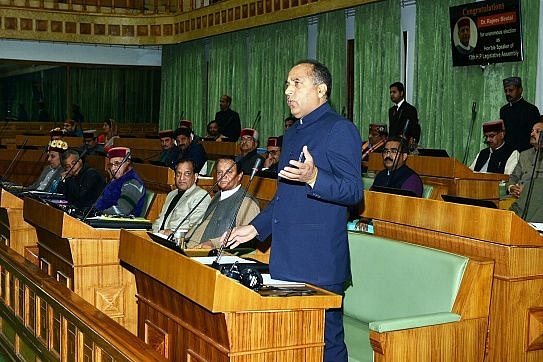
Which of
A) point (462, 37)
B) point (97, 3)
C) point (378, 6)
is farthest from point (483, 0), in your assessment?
point (97, 3)

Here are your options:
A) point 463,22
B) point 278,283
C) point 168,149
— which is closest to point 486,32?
point 463,22

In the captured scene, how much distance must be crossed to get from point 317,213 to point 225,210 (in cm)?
171

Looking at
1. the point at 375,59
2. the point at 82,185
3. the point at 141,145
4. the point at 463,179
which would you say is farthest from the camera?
the point at 141,145

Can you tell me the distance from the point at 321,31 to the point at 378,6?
4.45 feet

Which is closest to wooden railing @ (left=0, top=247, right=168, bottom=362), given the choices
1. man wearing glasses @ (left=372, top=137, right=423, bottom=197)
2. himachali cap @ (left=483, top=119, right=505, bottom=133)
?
man wearing glasses @ (left=372, top=137, right=423, bottom=197)

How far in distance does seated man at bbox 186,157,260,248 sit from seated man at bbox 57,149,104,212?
2226 mm

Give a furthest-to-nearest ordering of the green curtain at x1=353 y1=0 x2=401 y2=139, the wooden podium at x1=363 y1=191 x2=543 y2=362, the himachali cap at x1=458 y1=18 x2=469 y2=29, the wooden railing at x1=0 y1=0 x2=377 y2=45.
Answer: the wooden railing at x1=0 y1=0 x2=377 y2=45 → the green curtain at x1=353 y1=0 x2=401 y2=139 → the himachali cap at x1=458 y1=18 x2=469 y2=29 → the wooden podium at x1=363 y1=191 x2=543 y2=362

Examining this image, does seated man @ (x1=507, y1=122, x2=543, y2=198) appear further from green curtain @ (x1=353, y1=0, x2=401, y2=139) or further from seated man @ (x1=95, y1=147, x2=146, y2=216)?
green curtain @ (x1=353, y1=0, x2=401, y2=139)

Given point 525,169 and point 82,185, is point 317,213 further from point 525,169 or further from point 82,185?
point 82,185

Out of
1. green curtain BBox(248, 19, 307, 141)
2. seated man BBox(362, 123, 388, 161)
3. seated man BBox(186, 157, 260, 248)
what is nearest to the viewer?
seated man BBox(186, 157, 260, 248)

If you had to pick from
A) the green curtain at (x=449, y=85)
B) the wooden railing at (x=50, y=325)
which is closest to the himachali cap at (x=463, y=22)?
the green curtain at (x=449, y=85)

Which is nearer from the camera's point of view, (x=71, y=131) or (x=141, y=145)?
(x=141, y=145)

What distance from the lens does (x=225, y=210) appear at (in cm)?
462

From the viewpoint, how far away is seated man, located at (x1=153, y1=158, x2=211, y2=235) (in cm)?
512
